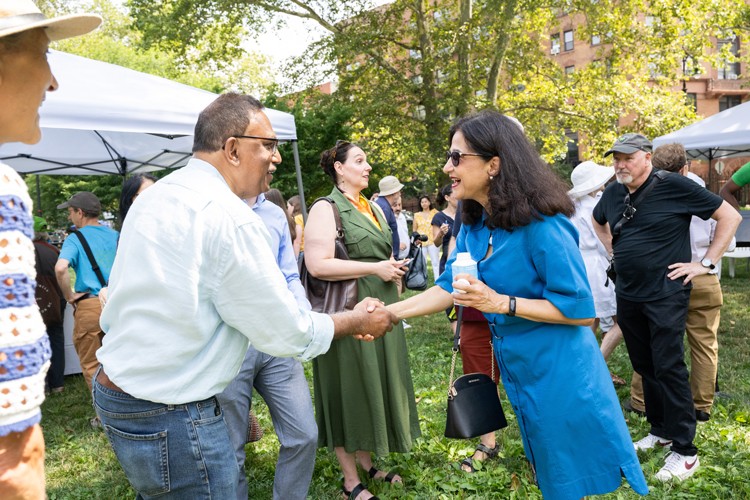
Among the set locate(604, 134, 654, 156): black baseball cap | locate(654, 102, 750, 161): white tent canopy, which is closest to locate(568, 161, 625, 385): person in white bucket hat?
locate(654, 102, 750, 161): white tent canopy

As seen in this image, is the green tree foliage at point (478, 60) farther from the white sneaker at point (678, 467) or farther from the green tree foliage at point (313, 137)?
the white sneaker at point (678, 467)

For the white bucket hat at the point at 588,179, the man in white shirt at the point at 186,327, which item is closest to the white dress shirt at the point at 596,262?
the white bucket hat at the point at 588,179

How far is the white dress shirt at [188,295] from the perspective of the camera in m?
1.83

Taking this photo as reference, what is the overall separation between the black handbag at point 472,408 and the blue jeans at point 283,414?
2.67 feet

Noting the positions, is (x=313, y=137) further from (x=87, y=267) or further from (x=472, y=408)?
(x=472, y=408)

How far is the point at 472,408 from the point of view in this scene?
9.04 ft

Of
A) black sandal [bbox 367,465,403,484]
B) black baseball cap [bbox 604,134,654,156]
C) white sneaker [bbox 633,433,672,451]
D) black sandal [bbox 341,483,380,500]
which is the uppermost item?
black baseball cap [bbox 604,134,654,156]

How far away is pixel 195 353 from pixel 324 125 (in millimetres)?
17465

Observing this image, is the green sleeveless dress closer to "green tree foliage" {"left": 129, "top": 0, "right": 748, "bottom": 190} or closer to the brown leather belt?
the brown leather belt

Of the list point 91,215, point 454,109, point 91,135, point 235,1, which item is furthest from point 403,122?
point 91,215

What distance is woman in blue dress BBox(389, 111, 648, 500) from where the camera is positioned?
95.5 inches

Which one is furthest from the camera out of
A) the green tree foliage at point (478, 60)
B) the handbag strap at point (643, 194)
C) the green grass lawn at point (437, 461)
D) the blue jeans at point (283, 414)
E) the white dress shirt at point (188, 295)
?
the green tree foliage at point (478, 60)

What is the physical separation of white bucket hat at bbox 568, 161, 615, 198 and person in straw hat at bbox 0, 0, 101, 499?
547 cm

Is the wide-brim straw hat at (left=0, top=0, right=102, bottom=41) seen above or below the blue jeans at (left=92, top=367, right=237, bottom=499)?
above
